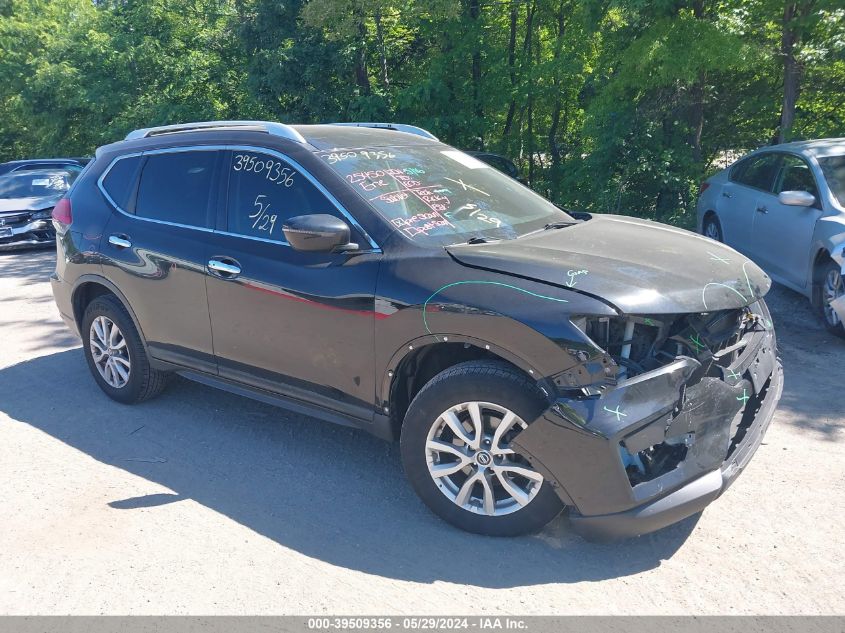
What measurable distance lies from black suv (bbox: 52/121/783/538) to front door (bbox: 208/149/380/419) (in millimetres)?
12

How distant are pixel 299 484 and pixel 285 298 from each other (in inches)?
41.2

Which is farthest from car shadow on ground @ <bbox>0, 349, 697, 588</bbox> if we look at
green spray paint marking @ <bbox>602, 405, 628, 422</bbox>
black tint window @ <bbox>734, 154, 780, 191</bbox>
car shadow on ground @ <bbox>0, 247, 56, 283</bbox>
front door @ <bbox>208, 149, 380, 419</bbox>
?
car shadow on ground @ <bbox>0, 247, 56, 283</bbox>

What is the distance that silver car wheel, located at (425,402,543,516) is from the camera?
352 centimetres

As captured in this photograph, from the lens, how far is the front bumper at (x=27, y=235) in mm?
13234

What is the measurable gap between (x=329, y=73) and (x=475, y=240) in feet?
37.9

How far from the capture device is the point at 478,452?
3.59 meters

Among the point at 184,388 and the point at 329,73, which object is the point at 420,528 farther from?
the point at 329,73

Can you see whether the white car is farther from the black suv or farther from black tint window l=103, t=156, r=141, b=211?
black tint window l=103, t=156, r=141, b=211

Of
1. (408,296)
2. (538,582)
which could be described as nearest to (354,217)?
(408,296)

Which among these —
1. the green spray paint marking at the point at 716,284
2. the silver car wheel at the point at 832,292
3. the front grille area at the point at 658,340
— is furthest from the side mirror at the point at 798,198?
the front grille area at the point at 658,340

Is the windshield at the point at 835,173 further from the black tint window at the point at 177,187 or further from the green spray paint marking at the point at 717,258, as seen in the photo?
the black tint window at the point at 177,187

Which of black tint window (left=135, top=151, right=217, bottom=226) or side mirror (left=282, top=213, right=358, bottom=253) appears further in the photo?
black tint window (left=135, top=151, right=217, bottom=226)

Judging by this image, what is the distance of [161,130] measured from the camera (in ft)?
18.0

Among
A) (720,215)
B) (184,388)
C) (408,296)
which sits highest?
(408,296)
